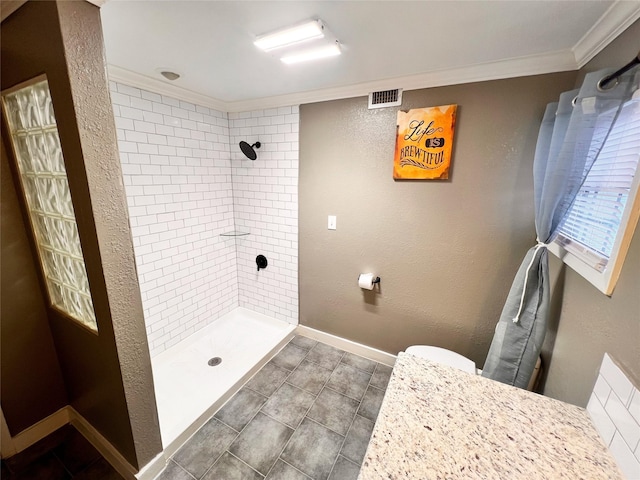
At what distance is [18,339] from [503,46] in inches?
116

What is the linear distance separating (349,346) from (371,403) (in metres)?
0.55

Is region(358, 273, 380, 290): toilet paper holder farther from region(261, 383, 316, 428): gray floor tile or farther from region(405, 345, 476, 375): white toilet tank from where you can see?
region(261, 383, 316, 428): gray floor tile

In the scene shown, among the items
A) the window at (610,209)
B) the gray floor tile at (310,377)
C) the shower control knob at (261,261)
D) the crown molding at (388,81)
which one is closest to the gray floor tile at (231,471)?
the gray floor tile at (310,377)

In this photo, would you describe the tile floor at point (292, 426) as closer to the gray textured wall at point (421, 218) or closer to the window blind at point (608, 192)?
the gray textured wall at point (421, 218)

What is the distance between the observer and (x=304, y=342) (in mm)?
2410

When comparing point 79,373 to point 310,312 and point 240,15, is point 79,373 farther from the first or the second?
point 240,15

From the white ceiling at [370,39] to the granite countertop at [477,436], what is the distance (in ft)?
4.67

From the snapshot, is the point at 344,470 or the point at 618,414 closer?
the point at 618,414

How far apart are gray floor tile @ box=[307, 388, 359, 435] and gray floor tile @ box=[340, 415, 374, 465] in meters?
0.04

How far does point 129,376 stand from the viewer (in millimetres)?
1116

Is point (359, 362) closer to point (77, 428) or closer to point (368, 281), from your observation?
point (368, 281)

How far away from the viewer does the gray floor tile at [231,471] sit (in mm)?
1296

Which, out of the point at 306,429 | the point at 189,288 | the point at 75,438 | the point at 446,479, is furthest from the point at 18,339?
the point at 446,479

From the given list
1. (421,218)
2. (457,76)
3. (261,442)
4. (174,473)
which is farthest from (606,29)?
(174,473)
